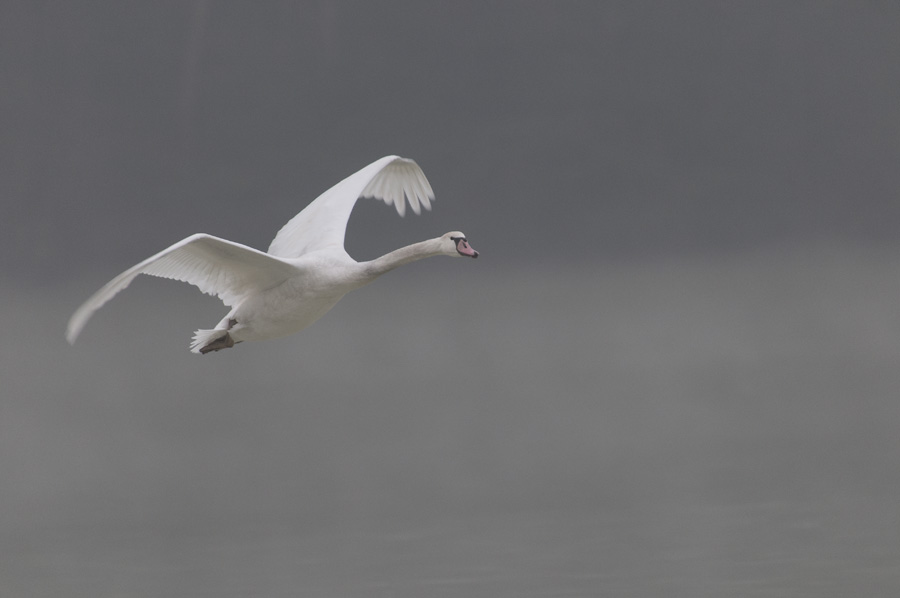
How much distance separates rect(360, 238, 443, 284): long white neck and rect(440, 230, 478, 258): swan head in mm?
48

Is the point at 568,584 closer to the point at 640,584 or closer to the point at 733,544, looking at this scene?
the point at 640,584

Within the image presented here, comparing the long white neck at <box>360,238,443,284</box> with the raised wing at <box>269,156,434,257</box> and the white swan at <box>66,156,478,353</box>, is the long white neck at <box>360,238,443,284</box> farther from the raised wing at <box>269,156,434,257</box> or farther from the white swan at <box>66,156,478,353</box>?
the raised wing at <box>269,156,434,257</box>

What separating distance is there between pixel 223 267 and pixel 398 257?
1.34m

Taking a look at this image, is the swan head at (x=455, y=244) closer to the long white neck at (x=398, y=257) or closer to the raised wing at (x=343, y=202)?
the long white neck at (x=398, y=257)

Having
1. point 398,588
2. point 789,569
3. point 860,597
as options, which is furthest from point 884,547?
point 398,588

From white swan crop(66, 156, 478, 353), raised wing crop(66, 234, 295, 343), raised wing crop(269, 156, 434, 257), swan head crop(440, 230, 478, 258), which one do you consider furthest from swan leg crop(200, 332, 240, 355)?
swan head crop(440, 230, 478, 258)

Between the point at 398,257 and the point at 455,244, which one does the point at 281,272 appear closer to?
the point at 398,257

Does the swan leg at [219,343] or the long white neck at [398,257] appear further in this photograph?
the swan leg at [219,343]

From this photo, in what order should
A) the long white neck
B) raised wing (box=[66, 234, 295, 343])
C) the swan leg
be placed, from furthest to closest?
the swan leg
the long white neck
raised wing (box=[66, 234, 295, 343])

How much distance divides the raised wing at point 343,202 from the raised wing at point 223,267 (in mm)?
656

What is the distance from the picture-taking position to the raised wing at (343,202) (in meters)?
10.8

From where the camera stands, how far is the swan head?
30.9 ft

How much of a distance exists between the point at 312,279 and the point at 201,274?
3.12 feet

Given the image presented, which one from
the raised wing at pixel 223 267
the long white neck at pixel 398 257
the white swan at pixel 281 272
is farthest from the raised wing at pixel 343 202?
the long white neck at pixel 398 257
